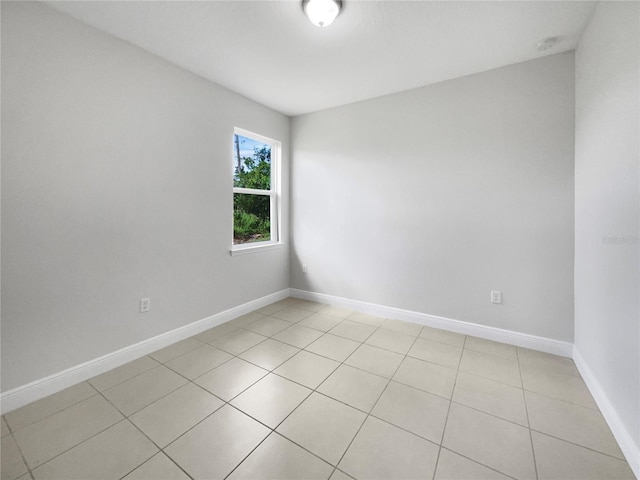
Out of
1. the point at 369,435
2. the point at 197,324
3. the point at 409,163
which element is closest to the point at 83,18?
the point at 197,324

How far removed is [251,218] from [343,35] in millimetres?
2177

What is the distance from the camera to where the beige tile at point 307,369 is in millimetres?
1976

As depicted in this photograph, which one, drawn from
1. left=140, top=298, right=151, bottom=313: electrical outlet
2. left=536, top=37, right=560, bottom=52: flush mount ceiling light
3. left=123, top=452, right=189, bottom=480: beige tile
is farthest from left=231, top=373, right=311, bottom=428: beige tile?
left=536, top=37, right=560, bottom=52: flush mount ceiling light

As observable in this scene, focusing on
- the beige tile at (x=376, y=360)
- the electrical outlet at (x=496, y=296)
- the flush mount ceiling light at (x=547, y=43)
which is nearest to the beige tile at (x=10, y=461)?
the beige tile at (x=376, y=360)

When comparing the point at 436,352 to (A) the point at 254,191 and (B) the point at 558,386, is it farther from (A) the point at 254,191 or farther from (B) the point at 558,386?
(A) the point at 254,191

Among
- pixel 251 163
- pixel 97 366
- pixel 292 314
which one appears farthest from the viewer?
pixel 251 163

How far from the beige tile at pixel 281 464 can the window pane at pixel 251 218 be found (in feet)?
7.44

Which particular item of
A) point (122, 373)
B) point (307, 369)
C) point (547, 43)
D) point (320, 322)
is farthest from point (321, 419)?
point (547, 43)

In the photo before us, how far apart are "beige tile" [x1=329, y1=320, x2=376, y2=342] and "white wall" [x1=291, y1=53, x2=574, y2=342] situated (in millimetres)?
438

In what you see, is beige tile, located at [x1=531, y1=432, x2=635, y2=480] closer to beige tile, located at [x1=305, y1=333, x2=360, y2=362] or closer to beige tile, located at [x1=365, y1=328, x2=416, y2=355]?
beige tile, located at [x1=365, y1=328, x2=416, y2=355]

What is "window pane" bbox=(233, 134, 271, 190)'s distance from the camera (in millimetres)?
3197

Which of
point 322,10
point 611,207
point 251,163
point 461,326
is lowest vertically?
point 461,326

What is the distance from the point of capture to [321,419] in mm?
1596

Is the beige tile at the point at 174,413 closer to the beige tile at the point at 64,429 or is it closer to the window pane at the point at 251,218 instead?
the beige tile at the point at 64,429
